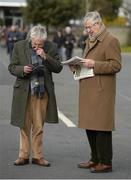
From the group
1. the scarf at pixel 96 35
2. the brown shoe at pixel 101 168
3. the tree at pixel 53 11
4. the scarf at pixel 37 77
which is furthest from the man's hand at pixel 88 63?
the tree at pixel 53 11

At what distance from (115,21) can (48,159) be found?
59.2m

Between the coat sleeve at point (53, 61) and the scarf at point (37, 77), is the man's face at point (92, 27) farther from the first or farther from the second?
the scarf at point (37, 77)

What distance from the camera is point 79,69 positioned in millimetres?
7973

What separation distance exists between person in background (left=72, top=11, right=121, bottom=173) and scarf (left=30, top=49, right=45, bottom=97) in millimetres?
500

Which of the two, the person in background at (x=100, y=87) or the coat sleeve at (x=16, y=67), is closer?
the person in background at (x=100, y=87)

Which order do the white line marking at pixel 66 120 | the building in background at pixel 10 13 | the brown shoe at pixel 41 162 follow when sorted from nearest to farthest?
the brown shoe at pixel 41 162
the white line marking at pixel 66 120
the building in background at pixel 10 13

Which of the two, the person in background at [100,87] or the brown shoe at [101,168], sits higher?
the person in background at [100,87]

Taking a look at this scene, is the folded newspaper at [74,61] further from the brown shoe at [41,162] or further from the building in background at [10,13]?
the building in background at [10,13]

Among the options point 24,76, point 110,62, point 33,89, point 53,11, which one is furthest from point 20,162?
point 53,11

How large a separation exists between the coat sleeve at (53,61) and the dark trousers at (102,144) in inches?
34.2

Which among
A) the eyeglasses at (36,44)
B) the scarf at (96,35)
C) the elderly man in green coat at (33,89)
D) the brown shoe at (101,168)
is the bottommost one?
the brown shoe at (101,168)

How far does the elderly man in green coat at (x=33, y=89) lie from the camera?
317 inches

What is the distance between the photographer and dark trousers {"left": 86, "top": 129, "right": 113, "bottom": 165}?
792 centimetres

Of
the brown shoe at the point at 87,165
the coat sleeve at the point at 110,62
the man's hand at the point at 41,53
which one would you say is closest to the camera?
the coat sleeve at the point at 110,62
